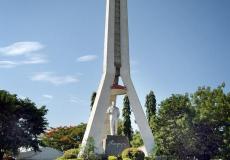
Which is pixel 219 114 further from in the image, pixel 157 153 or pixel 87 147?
pixel 87 147

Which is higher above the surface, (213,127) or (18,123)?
(18,123)

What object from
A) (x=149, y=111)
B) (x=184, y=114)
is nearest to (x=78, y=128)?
(x=149, y=111)

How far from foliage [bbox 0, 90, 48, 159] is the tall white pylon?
21.2 ft

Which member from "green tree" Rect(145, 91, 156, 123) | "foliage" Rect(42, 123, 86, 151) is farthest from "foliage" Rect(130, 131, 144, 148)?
"foliage" Rect(42, 123, 86, 151)

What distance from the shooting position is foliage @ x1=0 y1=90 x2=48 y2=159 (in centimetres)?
3722

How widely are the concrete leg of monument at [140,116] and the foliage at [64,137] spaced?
18358mm

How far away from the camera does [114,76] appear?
40094mm

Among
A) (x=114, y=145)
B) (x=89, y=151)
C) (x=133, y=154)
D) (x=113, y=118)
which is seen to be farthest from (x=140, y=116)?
(x=89, y=151)

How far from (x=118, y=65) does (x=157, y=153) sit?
10.9 meters

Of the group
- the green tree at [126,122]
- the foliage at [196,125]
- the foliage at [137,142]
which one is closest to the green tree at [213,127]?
the foliage at [196,125]

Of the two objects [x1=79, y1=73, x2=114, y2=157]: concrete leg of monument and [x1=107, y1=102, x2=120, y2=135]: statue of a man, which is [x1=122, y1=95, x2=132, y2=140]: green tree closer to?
[x1=107, y1=102, x2=120, y2=135]: statue of a man

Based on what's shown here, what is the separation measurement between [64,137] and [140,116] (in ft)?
66.3

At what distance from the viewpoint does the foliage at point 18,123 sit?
37219 millimetres

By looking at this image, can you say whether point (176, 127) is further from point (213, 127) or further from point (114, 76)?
point (114, 76)
